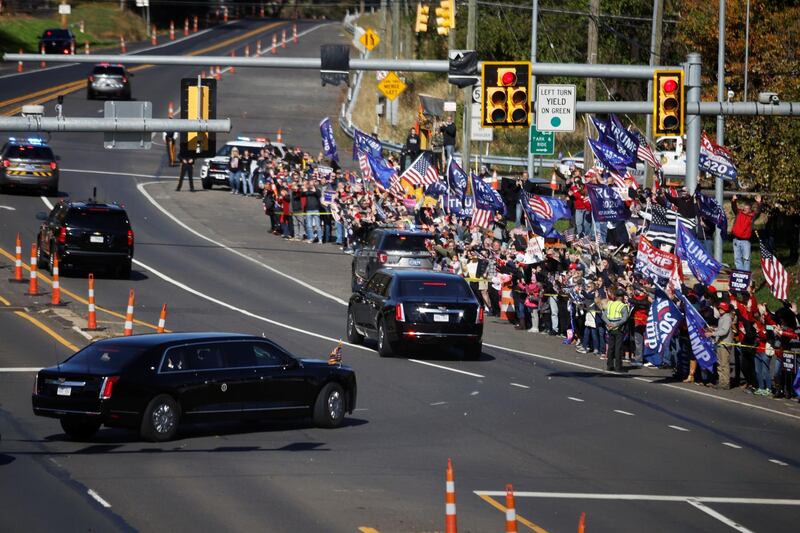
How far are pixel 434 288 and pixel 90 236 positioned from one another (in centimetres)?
1150

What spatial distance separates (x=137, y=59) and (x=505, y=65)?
6.72 meters

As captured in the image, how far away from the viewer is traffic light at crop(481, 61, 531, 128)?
25206 mm

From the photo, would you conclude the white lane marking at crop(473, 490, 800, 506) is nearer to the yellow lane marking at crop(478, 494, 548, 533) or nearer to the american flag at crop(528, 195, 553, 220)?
the yellow lane marking at crop(478, 494, 548, 533)

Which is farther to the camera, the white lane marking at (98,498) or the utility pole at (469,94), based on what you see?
the utility pole at (469,94)

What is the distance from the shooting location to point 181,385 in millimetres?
18422

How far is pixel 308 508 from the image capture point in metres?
14.4

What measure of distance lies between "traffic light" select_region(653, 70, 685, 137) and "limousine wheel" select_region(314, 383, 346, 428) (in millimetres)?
8120

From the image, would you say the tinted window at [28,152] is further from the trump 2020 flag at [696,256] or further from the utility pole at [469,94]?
the trump 2020 flag at [696,256]

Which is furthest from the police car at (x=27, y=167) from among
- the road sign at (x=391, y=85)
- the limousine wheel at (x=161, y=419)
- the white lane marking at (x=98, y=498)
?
the white lane marking at (x=98, y=498)

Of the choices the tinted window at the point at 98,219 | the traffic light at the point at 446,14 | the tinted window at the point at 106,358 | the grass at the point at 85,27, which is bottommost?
the tinted window at the point at 106,358

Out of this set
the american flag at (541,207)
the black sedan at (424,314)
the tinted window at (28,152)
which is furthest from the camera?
the tinted window at (28,152)

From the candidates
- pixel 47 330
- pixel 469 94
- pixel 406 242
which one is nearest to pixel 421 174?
pixel 469 94

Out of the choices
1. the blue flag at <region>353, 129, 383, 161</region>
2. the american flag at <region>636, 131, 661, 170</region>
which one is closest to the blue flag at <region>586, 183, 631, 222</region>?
the american flag at <region>636, 131, 661, 170</region>

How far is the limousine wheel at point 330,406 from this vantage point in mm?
19906
